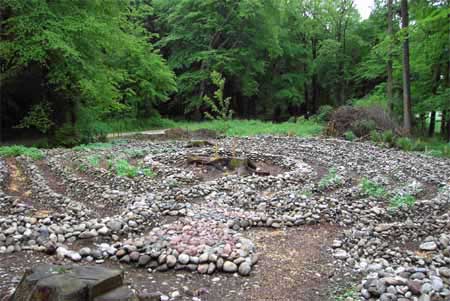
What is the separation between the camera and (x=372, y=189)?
618cm

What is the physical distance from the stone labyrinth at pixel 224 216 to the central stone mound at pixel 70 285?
2.93 ft

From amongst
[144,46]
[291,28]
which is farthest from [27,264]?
[291,28]

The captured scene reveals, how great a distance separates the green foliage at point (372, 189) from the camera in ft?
19.6

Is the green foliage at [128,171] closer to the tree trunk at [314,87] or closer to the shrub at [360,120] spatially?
the shrub at [360,120]

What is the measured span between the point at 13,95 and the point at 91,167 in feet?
26.0

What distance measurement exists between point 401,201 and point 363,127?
8.61 m

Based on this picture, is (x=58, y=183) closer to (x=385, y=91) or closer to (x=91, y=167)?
(x=91, y=167)

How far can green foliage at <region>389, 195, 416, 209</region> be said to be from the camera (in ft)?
17.6

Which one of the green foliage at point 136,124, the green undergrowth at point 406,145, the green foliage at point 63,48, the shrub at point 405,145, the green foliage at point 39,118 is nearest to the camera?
the green undergrowth at point 406,145

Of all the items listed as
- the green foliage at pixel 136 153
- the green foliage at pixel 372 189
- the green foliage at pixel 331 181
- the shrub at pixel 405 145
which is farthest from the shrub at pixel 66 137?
the shrub at pixel 405 145

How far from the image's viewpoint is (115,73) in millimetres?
14062

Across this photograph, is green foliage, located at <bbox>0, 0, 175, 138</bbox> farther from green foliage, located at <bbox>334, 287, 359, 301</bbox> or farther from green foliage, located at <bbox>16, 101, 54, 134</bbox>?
green foliage, located at <bbox>334, 287, 359, 301</bbox>

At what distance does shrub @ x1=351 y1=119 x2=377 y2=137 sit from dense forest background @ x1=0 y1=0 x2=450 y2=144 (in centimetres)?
167

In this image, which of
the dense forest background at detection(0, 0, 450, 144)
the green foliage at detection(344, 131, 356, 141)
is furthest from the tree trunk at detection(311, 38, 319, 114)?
the green foliage at detection(344, 131, 356, 141)
